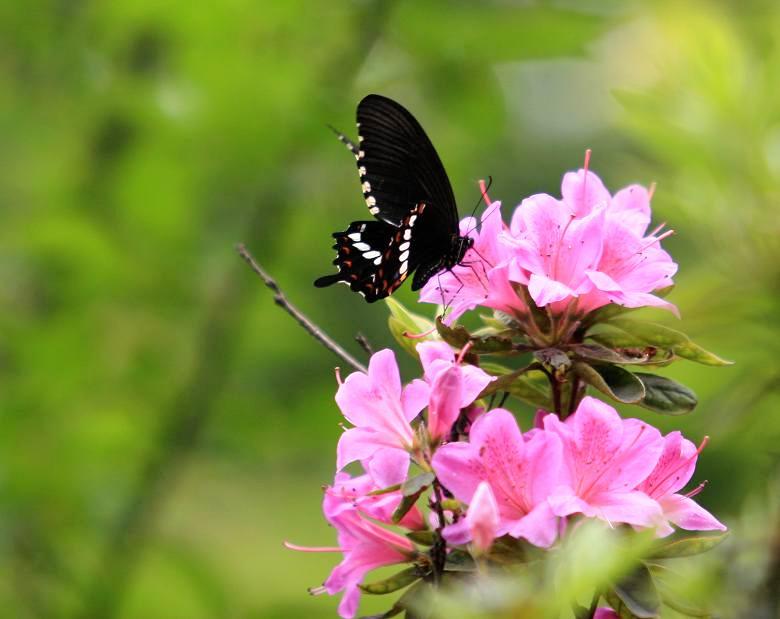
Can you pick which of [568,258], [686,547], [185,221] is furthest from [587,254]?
[185,221]

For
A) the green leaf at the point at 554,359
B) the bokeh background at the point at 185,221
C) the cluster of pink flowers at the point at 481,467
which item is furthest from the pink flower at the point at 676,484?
the bokeh background at the point at 185,221

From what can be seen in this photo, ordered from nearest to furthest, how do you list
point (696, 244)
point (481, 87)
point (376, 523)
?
point (376, 523)
point (696, 244)
point (481, 87)

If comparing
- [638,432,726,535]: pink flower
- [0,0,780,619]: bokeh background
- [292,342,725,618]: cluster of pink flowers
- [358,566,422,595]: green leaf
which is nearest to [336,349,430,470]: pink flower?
[292,342,725,618]: cluster of pink flowers

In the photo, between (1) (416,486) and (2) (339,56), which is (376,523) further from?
(2) (339,56)

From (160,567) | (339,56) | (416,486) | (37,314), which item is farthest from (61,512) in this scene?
(416,486)

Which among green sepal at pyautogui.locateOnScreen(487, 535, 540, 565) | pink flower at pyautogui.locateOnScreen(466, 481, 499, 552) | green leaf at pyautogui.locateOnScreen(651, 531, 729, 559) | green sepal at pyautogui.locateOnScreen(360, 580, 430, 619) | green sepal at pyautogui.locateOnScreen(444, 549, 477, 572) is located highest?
green leaf at pyautogui.locateOnScreen(651, 531, 729, 559)

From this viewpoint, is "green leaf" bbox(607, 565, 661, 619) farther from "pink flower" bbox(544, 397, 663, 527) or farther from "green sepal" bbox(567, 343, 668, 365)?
"green sepal" bbox(567, 343, 668, 365)
